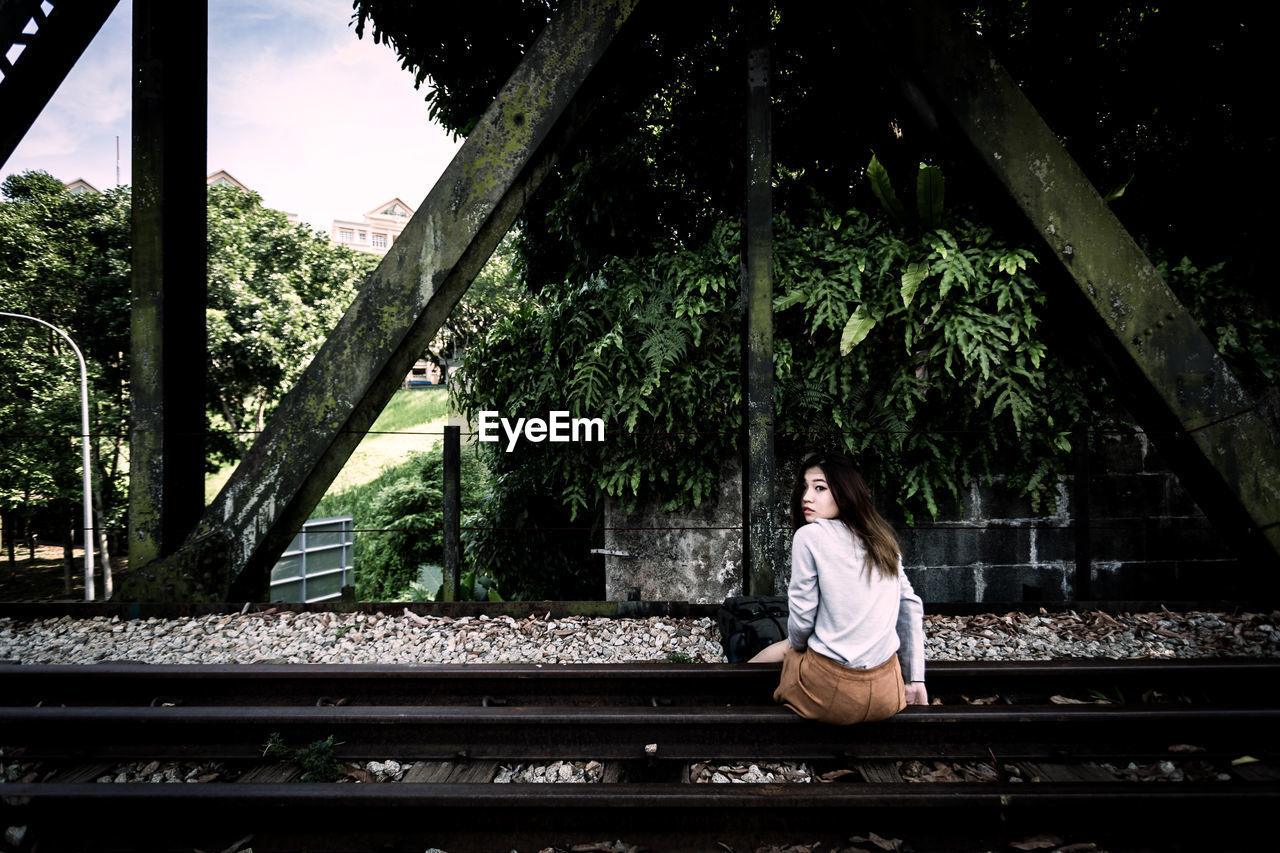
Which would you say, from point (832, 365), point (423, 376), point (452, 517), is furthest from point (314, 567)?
point (423, 376)

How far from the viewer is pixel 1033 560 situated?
5.86 metres

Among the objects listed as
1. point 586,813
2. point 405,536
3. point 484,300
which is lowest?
point 405,536

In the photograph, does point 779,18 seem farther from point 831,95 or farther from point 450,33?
point 450,33

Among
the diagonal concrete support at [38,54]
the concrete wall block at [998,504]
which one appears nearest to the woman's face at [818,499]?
the concrete wall block at [998,504]

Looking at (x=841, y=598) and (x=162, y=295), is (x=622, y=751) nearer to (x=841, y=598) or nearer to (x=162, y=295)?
(x=841, y=598)

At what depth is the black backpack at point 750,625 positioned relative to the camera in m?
3.49

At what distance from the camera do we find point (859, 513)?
108 inches

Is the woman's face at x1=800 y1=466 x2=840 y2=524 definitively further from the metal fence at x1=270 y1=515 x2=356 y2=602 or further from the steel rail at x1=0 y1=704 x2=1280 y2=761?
the metal fence at x1=270 y1=515 x2=356 y2=602

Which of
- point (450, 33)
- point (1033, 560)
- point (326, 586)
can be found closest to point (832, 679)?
point (1033, 560)

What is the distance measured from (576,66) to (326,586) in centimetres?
2320

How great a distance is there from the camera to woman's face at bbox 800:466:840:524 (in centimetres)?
280

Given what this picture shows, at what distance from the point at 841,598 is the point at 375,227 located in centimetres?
11912

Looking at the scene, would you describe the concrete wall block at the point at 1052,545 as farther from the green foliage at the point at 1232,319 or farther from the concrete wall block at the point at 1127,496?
the green foliage at the point at 1232,319

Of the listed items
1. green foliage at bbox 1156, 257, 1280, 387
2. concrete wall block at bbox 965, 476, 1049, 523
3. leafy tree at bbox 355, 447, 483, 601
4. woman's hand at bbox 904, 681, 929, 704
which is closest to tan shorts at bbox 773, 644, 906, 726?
woman's hand at bbox 904, 681, 929, 704
